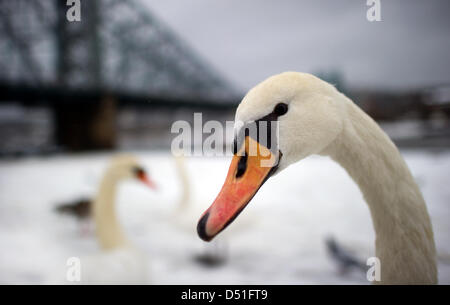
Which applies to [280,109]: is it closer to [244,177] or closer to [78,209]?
[244,177]

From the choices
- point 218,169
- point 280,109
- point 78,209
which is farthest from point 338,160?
point 78,209

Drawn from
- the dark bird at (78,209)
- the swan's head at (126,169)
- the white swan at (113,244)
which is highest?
the swan's head at (126,169)

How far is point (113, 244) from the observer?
49.9 inches

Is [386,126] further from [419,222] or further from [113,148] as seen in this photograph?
[113,148]

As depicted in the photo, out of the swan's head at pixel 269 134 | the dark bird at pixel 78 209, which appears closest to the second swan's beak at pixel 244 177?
the swan's head at pixel 269 134

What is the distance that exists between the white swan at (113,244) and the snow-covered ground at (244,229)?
0.12 meters

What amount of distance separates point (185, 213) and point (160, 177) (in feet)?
4.61

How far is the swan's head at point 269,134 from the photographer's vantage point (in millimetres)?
407

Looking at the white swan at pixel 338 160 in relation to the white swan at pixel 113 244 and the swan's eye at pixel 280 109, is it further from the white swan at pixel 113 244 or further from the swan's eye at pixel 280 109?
the white swan at pixel 113 244

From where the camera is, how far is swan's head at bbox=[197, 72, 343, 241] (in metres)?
0.41

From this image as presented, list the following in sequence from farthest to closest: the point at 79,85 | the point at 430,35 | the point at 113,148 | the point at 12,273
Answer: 1. the point at 113,148
2. the point at 79,85
3. the point at 12,273
4. the point at 430,35

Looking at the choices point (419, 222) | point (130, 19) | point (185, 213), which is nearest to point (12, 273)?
point (185, 213)

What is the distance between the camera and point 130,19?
4.36ft
